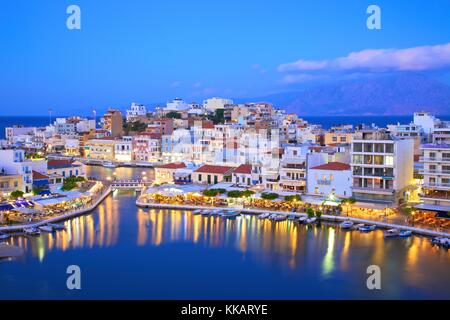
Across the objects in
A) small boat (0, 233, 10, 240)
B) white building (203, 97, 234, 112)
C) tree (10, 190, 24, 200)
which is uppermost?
white building (203, 97, 234, 112)

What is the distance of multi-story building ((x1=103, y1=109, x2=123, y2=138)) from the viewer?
5091 centimetres

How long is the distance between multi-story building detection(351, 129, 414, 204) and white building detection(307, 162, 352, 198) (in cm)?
33

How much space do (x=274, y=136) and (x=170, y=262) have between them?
1950 centimetres

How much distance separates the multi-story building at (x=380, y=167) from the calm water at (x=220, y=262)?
2.90 m

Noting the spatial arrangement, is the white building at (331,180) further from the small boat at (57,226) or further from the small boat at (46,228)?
the small boat at (46,228)

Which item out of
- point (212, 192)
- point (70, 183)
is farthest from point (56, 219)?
point (212, 192)

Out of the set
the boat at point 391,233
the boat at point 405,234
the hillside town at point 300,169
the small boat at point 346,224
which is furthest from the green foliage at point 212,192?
the boat at point 405,234

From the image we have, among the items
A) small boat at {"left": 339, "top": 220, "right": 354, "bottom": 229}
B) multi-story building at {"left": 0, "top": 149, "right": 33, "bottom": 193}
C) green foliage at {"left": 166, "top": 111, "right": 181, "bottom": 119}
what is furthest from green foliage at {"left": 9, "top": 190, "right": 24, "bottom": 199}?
green foliage at {"left": 166, "top": 111, "right": 181, "bottom": 119}

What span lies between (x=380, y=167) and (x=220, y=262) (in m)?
8.27

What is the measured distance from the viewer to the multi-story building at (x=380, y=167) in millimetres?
20812

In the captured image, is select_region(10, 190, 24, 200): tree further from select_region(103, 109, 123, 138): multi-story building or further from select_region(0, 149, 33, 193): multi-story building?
select_region(103, 109, 123, 138): multi-story building

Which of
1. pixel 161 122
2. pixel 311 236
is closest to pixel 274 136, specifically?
pixel 161 122

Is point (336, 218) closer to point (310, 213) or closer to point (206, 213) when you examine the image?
point (310, 213)

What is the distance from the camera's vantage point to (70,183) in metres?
23.9
